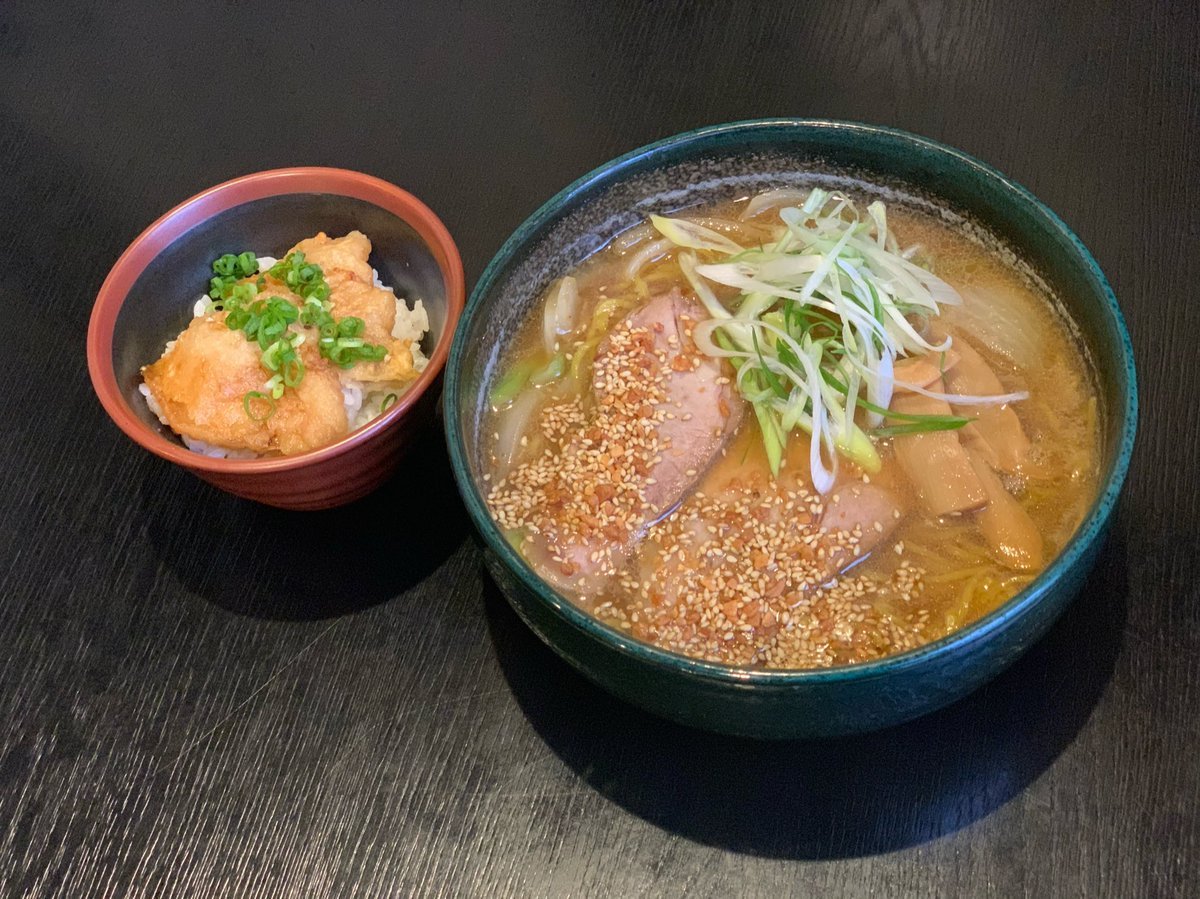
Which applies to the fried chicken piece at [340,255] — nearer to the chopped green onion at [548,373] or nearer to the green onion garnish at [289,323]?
the green onion garnish at [289,323]

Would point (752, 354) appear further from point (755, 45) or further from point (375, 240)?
point (755, 45)

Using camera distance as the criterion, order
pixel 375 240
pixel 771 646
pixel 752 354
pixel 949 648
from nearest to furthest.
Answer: pixel 949 648, pixel 771 646, pixel 752 354, pixel 375 240

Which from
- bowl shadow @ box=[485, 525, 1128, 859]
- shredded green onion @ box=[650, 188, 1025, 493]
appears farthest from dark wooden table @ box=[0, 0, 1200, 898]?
shredded green onion @ box=[650, 188, 1025, 493]

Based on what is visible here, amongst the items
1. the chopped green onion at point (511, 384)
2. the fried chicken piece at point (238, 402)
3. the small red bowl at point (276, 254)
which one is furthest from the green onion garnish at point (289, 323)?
the chopped green onion at point (511, 384)

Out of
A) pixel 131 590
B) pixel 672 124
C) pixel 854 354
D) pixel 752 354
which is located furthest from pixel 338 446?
pixel 672 124

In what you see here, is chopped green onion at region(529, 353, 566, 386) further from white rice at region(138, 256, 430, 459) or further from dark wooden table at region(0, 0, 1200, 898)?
dark wooden table at region(0, 0, 1200, 898)

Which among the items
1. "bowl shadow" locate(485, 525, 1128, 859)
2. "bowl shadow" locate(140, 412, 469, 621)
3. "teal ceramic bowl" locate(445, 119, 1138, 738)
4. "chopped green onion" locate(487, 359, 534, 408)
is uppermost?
"teal ceramic bowl" locate(445, 119, 1138, 738)

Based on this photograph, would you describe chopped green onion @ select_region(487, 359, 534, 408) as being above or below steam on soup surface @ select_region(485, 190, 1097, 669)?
below
